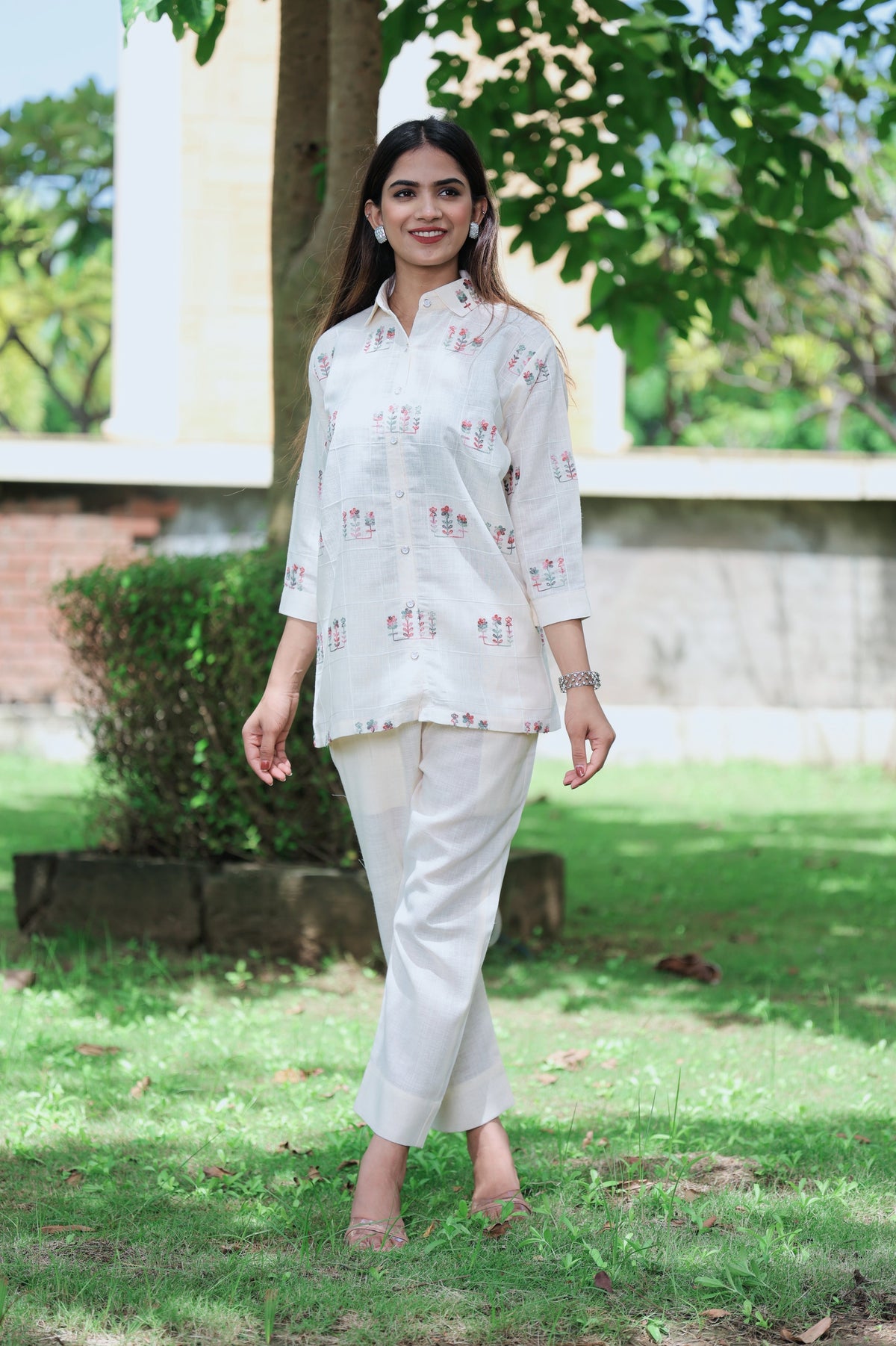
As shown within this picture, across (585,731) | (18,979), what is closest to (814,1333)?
(585,731)

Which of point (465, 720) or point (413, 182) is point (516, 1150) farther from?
point (413, 182)

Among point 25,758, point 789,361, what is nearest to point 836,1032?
point 25,758

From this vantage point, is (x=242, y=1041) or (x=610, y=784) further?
(x=610, y=784)

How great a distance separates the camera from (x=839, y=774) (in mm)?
12773

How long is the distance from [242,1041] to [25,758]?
28.6ft

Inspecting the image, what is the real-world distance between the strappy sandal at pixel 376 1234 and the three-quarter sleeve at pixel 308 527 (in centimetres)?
117

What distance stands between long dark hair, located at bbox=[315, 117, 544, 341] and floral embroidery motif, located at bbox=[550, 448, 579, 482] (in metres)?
0.31

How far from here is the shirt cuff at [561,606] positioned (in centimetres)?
283

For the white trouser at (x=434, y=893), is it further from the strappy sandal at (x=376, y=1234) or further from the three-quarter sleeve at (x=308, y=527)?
the three-quarter sleeve at (x=308, y=527)

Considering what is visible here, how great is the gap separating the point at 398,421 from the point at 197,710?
9.94ft

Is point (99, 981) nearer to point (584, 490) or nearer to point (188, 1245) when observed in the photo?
point (188, 1245)

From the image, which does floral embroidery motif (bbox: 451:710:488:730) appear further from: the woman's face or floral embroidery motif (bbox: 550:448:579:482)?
the woman's face

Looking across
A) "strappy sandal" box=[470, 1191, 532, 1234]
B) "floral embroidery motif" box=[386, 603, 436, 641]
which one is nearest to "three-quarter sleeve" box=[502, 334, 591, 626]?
"floral embroidery motif" box=[386, 603, 436, 641]

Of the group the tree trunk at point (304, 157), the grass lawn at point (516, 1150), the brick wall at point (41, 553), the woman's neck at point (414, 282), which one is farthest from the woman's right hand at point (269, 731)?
the brick wall at point (41, 553)
